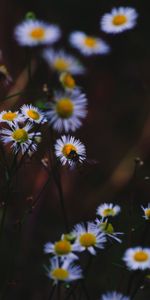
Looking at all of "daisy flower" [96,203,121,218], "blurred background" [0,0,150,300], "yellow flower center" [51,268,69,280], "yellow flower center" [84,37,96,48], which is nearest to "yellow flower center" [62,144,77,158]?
"daisy flower" [96,203,121,218]

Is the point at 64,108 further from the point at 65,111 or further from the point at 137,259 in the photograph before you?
the point at 137,259

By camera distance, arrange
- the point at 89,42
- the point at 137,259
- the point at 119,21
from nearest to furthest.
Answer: the point at 137,259 → the point at 119,21 → the point at 89,42

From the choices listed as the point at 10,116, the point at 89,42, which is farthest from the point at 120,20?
the point at 10,116

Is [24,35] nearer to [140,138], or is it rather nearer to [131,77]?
[140,138]

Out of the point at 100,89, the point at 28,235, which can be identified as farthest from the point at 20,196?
the point at 100,89

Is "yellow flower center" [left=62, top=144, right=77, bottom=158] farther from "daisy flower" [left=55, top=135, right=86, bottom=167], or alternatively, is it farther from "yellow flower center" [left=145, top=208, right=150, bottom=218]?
"yellow flower center" [left=145, top=208, right=150, bottom=218]

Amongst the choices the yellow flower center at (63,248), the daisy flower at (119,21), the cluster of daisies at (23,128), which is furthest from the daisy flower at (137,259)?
the daisy flower at (119,21)
